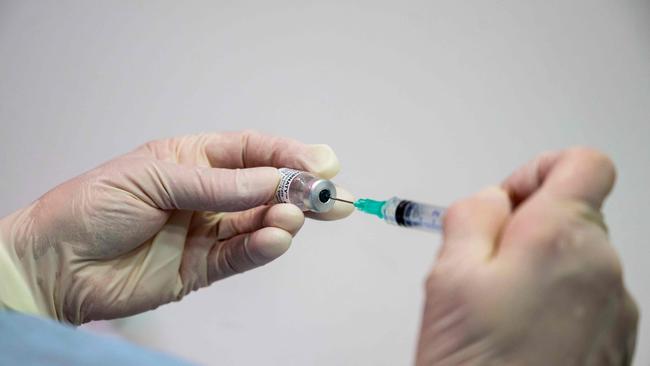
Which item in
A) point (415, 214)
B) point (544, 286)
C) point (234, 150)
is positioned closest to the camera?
point (544, 286)

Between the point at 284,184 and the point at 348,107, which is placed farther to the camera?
the point at 348,107

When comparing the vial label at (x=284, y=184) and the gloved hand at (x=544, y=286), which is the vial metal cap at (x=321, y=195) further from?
the gloved hand at (x=544, y=286)

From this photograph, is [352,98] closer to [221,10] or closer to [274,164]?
[274,164]

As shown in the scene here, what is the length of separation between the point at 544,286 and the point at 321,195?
1.54ft

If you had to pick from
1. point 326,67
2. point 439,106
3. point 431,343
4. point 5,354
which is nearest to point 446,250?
point 431,343

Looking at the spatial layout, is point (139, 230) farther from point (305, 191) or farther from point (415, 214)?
point (415, 214)

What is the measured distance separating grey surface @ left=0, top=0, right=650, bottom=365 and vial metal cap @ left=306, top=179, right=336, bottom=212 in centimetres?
31

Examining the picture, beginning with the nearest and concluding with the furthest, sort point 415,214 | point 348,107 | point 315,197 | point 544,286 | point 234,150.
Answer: point 544,286
point 415,214
point 315,197
point 234,150
point 348,107

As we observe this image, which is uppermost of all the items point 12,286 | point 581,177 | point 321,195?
point 581,177

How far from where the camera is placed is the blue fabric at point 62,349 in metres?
0.49

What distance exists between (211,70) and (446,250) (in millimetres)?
969

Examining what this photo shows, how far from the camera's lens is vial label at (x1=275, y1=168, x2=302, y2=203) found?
3.05 feet

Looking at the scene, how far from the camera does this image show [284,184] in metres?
0.93

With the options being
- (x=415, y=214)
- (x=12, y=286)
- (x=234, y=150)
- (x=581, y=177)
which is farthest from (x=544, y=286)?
(x=12, y=286)
